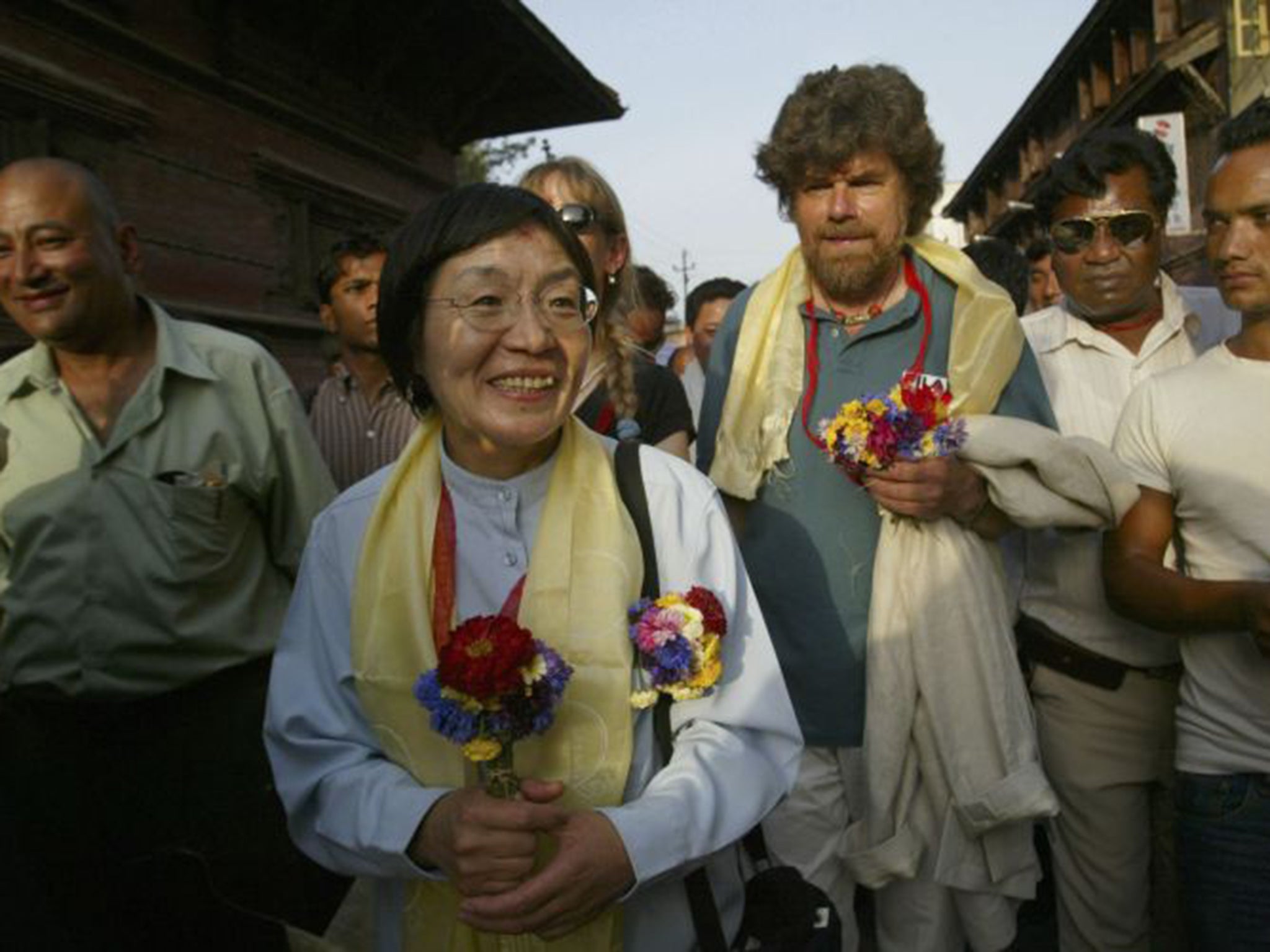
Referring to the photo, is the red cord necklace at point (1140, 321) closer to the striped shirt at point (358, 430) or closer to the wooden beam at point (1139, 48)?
the striped shirt at point (358, 430)

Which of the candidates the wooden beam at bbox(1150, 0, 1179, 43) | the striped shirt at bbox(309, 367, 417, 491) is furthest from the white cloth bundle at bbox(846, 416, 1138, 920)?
the wooden beam at bbox(1150, 0, 1179, 43)

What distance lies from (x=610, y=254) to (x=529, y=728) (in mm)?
1929

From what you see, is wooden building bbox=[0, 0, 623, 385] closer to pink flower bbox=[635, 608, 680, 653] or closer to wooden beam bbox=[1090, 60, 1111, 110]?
pink flower bbox=[635, 608, 680, 653]

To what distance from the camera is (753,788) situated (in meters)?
1.70

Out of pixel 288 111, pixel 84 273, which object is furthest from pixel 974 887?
pixel 288 111

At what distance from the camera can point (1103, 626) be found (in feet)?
9.39

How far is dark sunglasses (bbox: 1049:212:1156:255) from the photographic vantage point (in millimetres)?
3152

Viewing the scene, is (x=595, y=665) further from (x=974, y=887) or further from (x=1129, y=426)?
(x=1129, y=426)

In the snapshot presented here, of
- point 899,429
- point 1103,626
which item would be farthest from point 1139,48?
point 899,429

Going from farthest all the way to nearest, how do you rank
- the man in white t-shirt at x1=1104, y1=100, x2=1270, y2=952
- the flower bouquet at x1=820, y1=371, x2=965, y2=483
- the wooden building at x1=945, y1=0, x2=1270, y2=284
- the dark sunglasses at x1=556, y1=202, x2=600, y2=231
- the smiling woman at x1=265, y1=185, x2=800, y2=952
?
the wooden building at x1=945, y1=0, x2=1270, y2=284
the dark sunglasses at x1=556, y1=202, x2=600, y2=231
the flower bouquet at x1=820, y1=371, x2=965, y2=483
the man in white t-shirt at x1=1104, y1=100, x2=1270, y2=952
the smiling woman at x1=265, y1=185, x2=800, y2=952

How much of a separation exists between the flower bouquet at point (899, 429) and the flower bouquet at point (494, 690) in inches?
44.5

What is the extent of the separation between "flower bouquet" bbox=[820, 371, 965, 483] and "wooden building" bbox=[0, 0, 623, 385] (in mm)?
6044

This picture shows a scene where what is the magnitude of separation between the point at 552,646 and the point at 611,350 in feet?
4.80

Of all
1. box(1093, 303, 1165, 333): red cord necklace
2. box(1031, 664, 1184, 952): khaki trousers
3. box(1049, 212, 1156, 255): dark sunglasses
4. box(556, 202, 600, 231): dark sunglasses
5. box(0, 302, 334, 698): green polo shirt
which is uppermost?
box(1049, 212, 1156, 255): dark sunglasses
